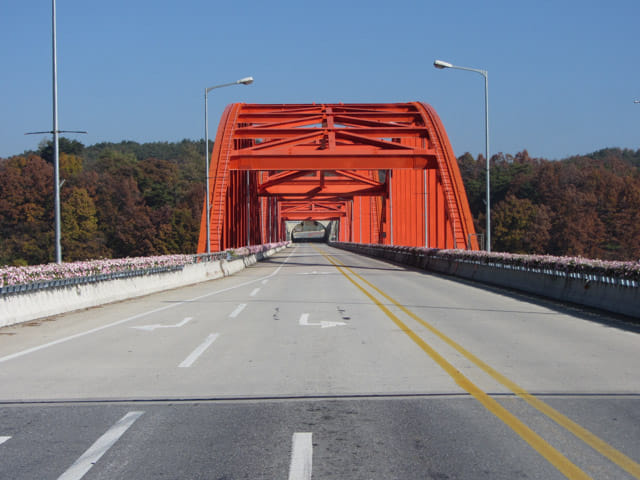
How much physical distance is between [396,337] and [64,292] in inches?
334

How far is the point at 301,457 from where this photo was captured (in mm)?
4777

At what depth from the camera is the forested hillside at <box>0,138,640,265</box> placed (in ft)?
322

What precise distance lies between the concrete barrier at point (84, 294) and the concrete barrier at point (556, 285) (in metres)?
11.5

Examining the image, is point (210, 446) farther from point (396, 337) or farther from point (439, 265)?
point (439, 265)

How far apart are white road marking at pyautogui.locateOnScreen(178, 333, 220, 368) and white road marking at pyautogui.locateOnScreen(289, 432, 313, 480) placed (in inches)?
140

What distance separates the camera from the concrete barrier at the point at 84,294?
527 inches

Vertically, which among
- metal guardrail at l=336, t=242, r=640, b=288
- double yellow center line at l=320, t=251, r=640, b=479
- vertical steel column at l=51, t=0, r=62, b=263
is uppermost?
vertical steel column at l=51, t=0, r=62, b=263

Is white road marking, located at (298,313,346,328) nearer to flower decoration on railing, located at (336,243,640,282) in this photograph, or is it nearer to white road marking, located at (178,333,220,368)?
white road marking, located at (178,333,220,368)

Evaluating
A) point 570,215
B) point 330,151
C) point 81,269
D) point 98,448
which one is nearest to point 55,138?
point 81,269

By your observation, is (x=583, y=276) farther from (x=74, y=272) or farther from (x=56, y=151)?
(x=56, y=151)

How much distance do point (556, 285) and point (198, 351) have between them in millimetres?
11865

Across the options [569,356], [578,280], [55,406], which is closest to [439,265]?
[578,280]

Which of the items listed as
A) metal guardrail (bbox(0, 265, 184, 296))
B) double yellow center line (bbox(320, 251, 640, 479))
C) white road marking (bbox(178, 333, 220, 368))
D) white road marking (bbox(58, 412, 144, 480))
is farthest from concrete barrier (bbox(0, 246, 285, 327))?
white road marking (bbox(58, 412, 144, 480))

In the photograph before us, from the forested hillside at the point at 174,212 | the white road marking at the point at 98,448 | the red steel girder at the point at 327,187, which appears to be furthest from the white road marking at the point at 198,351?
the forested hillside at the point at 174,212
